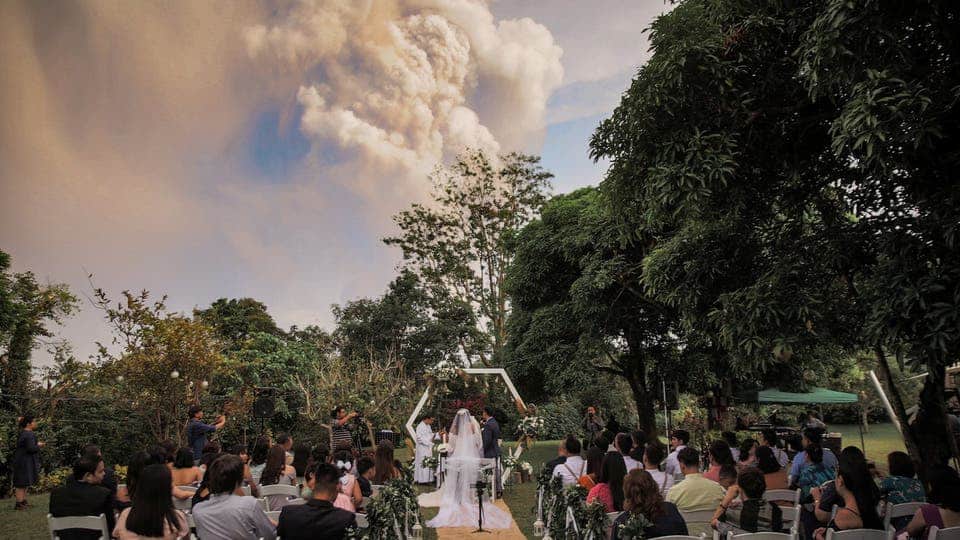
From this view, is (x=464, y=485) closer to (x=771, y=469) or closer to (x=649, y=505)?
(x=771, y=469)

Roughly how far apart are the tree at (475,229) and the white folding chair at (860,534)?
83.6 ft

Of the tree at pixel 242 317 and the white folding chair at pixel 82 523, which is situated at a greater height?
the tree at pixel 242 317

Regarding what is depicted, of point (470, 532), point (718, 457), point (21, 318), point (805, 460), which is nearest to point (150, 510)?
point (718, 457)

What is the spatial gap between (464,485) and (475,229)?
21.0m

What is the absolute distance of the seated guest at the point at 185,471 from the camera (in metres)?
6.34

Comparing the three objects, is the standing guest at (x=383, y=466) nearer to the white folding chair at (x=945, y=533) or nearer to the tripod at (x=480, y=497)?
the tripod at (x=480, y=497)

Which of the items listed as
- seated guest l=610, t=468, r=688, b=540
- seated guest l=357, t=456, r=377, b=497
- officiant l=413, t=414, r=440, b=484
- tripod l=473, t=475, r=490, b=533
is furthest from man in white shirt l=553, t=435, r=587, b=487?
officiant l=413, t=414, r=440, b=484

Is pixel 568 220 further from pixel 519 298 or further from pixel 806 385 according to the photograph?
pixel 806 385

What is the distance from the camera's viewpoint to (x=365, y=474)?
21.2ft

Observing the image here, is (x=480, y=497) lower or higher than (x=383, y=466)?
lower

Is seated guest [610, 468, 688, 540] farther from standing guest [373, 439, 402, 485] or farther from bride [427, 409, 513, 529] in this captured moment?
bride [427, 409, 513, 529]

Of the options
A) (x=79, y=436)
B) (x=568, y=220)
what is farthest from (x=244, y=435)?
(x=568, y=220)

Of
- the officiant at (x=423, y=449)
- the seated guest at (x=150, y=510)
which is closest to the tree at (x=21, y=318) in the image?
the officiant at (x=423, y=449)

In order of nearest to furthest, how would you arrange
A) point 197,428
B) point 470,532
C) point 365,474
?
point 365,474 → point 470,532 → point 197,428
